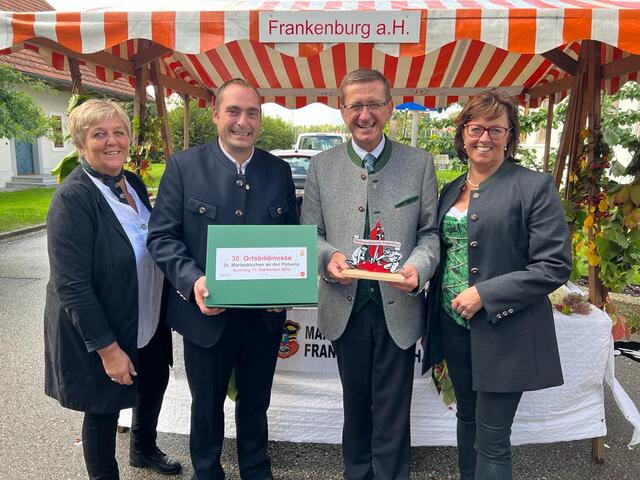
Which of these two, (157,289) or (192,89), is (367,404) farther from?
(192,89)

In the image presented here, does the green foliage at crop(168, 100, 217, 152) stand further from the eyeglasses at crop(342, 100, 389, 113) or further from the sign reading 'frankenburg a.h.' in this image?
the eyeglasses at crop(342, 100, 389, 113)

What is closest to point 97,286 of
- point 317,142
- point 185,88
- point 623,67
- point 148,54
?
point 148,54

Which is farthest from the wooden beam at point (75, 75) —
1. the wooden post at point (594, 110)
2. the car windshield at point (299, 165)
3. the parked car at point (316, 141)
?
the parked car at point (316, 141)

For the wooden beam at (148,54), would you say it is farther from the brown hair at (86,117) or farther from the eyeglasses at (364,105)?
the eyeglasses at (364,105)

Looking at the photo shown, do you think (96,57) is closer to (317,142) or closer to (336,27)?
(336,27)

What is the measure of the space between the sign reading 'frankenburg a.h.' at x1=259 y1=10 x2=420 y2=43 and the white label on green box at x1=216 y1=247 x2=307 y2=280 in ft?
3.25

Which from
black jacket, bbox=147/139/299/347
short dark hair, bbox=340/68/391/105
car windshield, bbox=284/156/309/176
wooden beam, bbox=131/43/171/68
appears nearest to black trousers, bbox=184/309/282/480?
black jacket, bbox=147/139/299/347

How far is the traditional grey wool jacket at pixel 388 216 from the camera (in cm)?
206

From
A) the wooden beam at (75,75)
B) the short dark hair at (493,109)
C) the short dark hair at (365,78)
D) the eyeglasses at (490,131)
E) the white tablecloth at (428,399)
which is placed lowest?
the white tablecloth at (428,399)

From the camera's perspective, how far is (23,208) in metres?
11.0

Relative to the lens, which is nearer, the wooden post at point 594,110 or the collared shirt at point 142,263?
the collared shirt at point 142,263

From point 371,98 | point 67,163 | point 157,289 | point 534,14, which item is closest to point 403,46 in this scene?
point 371,98

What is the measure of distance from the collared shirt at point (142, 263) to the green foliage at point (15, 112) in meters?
7.94

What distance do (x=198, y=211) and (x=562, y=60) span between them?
2.64 m
